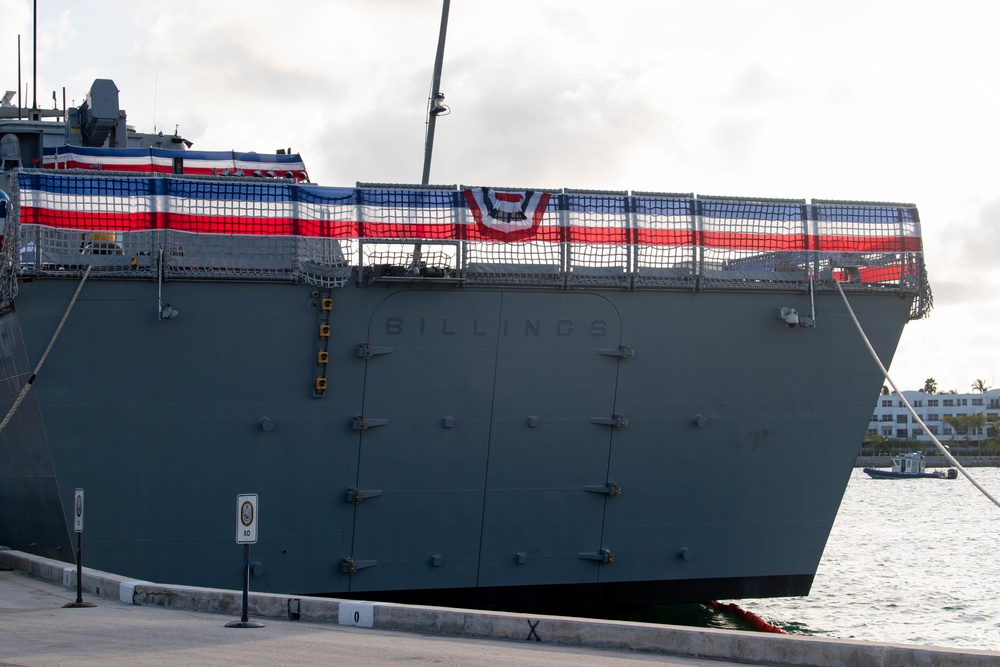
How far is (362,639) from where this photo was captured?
9992mm

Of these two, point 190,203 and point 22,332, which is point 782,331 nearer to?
point 190,203

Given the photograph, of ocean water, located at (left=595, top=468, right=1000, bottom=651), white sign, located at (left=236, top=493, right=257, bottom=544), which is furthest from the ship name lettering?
ocean water, located at (left=595, top=468, right=1000, bottom=651)

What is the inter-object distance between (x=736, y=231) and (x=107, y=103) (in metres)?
11.5

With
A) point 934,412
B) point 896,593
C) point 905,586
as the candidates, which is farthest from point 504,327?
point 934,412

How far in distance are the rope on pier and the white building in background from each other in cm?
12740

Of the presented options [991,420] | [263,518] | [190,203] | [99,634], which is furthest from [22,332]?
[991,420]

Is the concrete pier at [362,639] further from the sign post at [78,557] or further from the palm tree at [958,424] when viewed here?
the palm tree at [958,424]

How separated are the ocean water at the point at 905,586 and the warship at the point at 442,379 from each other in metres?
5.30

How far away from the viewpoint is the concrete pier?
8609 millimetres

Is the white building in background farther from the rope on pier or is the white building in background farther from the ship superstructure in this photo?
the ship superstructure

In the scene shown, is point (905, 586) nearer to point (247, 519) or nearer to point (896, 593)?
point (896, 593)

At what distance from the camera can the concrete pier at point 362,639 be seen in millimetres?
8609

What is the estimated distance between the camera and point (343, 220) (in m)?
15.1

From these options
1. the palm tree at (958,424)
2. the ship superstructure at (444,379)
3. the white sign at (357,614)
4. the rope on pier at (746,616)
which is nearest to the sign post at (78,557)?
the ship superstructure at (444,379)
